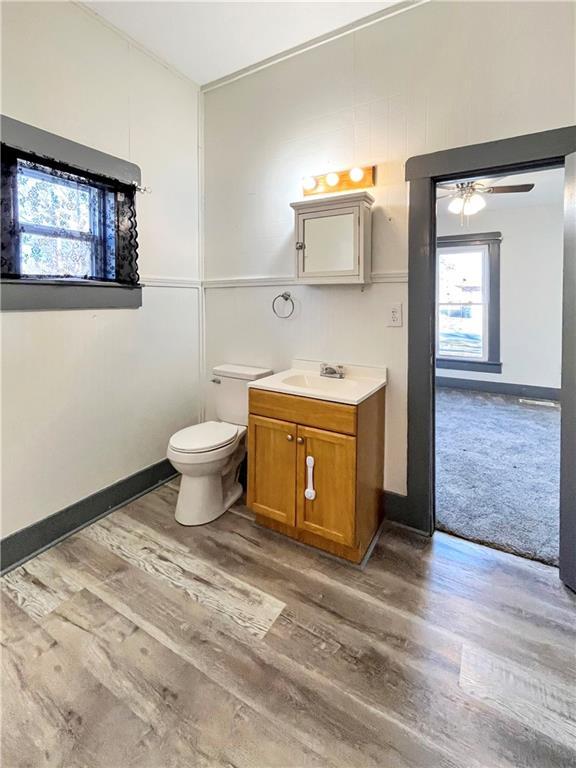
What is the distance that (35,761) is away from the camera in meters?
1.12

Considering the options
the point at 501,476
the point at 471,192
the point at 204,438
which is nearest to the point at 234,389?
the point at 204,438

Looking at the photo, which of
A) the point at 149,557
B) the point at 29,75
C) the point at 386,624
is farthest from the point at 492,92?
the point at 149,557

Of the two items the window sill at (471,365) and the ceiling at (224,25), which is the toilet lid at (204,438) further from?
the window sill at (471,365)

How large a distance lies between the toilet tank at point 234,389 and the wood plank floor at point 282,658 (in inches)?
34.0

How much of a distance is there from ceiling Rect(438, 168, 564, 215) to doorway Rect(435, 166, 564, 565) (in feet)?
0.04

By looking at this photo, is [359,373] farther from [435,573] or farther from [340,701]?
[340,701]

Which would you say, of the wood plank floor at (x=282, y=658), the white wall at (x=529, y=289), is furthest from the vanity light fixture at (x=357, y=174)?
the white wall at (x=529, y=289)

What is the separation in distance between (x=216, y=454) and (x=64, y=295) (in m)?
1.14

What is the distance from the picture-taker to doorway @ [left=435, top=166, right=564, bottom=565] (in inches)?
123

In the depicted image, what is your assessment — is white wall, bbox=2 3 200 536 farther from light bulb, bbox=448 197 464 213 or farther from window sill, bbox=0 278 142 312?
light bulb, bbox=448 197 464 213

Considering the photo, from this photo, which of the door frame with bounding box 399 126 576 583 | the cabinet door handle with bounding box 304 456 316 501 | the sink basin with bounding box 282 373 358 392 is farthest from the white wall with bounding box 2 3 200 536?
the door frame with bounding box 399 126 576 583

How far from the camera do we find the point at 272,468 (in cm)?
213

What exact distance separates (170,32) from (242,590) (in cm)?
299

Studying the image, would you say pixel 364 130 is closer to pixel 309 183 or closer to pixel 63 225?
pixel 309 183
